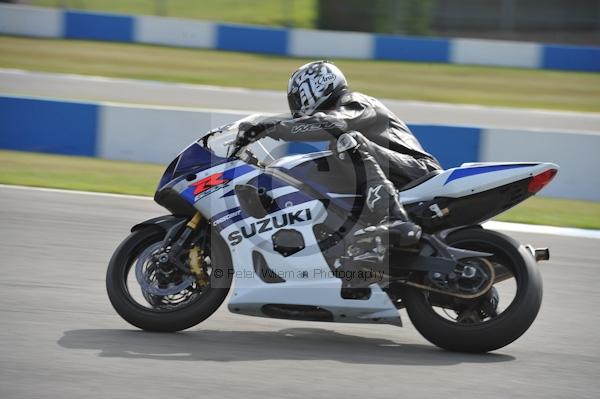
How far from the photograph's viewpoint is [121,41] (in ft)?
74.6

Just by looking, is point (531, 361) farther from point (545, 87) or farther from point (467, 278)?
point (545, 87)

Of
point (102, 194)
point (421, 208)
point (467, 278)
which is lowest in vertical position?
point (102, 194)

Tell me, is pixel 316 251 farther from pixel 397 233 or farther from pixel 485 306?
pixel 485 306

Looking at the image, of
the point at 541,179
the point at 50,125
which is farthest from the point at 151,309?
the point at 50,125

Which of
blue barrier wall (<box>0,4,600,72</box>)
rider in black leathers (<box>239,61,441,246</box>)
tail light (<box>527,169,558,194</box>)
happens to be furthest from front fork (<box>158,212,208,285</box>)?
blue barrier wall (<box>0,4,600,72</box>)

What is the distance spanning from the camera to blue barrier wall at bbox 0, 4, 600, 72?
71.8 ft

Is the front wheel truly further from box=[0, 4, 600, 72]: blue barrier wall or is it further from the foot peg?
Result: box=[0, 4, 600, 72]: blue barrier wall

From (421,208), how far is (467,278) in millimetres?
447

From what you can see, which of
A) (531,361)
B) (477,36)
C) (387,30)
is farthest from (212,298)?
(477,36)

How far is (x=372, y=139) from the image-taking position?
17.1ft

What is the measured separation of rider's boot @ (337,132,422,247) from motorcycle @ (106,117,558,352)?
73 millimetres

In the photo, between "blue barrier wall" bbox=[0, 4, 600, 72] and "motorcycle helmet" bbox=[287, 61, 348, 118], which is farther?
"blue barrier wall" bbox=[0, 4, 600, 72]

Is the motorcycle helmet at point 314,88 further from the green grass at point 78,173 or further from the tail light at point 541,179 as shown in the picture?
the green grass at point 78,173

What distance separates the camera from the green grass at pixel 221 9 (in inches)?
1064
